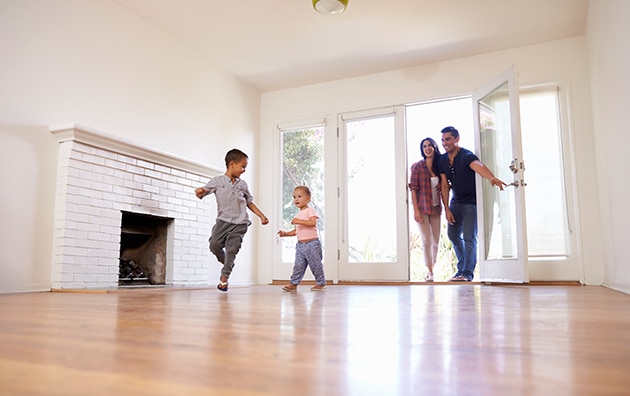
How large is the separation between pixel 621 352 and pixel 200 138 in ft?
16.6

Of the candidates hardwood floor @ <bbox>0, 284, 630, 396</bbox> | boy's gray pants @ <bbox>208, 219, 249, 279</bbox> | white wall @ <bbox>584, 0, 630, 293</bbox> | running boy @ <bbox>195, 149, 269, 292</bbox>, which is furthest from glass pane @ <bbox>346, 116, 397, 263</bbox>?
hardwood floor @ <bbox>0, 284, 630, 396</bbox>

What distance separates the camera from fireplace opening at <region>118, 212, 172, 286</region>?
459 cm

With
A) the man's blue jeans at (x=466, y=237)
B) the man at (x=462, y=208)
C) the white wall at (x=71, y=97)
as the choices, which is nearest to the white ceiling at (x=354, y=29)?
the white wall at (x=71, y=97)

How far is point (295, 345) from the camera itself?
61 centimetres

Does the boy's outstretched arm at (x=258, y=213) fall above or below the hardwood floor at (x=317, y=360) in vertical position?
above

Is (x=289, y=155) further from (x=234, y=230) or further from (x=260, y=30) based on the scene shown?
(x=234, y=230)

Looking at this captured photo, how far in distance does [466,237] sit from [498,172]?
74cm

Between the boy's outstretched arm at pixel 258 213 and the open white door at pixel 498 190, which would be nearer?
the boy's outstretched arm at pixel 258 213

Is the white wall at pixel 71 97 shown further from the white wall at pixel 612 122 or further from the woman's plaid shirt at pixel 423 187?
the white wall at pixel 612 122

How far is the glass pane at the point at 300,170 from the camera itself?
6.09 meters

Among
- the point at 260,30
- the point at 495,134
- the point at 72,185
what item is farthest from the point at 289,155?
the point at 72,185

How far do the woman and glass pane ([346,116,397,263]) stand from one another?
1.12 ft

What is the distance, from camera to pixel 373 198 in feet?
18.8

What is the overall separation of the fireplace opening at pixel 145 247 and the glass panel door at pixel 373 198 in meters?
2.07
